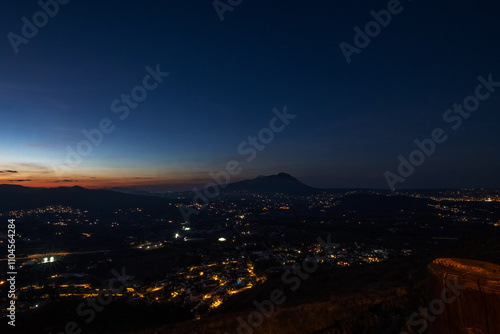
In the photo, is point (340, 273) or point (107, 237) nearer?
point (340, 273)

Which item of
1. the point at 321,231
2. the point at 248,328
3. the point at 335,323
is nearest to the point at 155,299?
the point at 248,328

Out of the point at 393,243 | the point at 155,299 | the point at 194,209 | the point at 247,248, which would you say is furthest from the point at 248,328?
the point at 194,209

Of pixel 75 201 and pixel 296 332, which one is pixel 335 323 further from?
pixel 75 201

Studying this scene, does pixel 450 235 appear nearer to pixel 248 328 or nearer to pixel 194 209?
pixel 248 328

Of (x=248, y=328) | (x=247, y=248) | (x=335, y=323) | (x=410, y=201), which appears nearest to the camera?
(x=335, y=323)

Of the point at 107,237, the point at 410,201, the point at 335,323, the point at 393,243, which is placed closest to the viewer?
the point at 335,323

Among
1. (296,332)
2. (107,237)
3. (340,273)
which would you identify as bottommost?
(107,237)

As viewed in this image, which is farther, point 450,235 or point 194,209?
point 194,209

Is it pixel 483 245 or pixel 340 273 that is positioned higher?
pixel 483 245

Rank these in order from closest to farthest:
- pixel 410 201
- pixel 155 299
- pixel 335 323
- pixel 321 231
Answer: pixel 335 323
pixel 155 299
pixel 321 231
pixel 410 201
